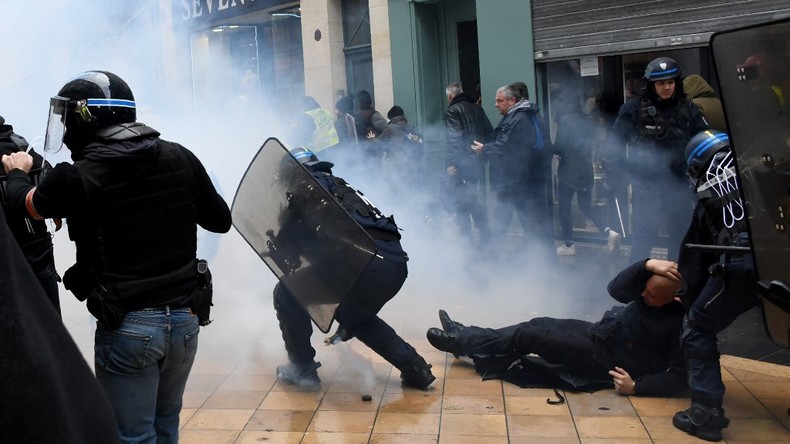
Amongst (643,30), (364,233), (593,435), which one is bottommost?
(593,435)

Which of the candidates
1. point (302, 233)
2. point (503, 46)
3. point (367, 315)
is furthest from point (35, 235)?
point (503, 46)

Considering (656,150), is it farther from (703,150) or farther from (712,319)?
(712,319)

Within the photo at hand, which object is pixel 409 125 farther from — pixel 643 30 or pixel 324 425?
pixel 324 425

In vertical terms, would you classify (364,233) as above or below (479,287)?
above

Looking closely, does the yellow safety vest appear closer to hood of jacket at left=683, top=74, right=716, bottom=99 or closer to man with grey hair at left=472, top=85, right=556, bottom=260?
man with grey hair at left=472, top=85, right=556, bottom=260

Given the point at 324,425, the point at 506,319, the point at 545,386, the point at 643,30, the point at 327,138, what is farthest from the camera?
the point at 327,138

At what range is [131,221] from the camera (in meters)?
2.98

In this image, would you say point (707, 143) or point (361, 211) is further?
point (361, 211)

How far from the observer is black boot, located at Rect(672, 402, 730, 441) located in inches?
161

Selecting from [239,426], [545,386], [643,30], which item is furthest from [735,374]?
[643,30]

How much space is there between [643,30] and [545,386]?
172 inches

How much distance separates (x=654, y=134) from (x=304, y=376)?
322 centimetres

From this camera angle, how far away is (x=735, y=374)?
4.97 meters

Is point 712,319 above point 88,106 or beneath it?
beneath
